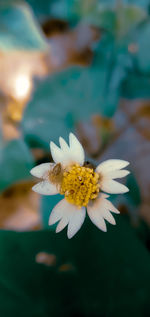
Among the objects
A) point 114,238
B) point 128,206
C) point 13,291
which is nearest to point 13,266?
point 13,291

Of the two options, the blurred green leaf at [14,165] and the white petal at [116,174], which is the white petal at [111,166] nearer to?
the white petal at [116,174]

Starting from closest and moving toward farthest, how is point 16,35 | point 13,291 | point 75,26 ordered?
point 13,291, point 16,35, point 75,26

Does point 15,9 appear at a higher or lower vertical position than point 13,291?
higher

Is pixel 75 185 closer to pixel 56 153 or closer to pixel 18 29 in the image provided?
pixel 56 153

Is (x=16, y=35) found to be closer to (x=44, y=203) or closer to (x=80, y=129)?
(x=80, y=129)

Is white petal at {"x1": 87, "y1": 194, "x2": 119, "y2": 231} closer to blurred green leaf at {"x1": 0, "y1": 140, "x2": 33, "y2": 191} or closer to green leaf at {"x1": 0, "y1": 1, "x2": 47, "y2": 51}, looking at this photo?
blurred green leaf at {"x1": 0, "y1": 140, "x2": 33, "y2": 191}

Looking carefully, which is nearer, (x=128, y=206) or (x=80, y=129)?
(x=128, y=206)

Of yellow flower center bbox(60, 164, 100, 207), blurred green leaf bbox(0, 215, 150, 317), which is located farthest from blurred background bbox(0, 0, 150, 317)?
yellow flower center bbox(60, 164, 100, 207)
